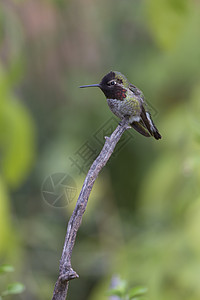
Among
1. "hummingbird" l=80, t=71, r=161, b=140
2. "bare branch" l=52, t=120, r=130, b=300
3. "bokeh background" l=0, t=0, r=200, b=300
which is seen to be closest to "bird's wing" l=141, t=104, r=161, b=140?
"hummingbird" l=80, t=71, r=161, b=140

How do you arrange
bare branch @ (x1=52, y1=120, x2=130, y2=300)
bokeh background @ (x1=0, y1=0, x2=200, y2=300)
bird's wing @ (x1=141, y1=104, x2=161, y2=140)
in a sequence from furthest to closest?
bokeh background @ (x1=0, y1=0, x2=200, y2=300) → bird's wing @ (x1=141, y1=104, x2=161, y2=140) → bare branch @ (x1=52, y1=120, x2=130, y2=300)

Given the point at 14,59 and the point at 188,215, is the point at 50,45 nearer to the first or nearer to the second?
the point at 14,59

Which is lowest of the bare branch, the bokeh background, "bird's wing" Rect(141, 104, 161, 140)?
the bare branch

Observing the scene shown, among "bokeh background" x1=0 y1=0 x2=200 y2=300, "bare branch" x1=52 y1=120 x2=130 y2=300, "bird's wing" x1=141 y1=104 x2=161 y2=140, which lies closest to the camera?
"bare branch" x1=52 y1=120 x2=130 y2=300

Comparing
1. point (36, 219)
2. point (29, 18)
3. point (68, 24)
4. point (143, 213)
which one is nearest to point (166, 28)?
point (143, 213)

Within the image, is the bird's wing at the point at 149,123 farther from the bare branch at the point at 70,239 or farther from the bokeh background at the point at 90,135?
the bokeh background at the point at 90,135

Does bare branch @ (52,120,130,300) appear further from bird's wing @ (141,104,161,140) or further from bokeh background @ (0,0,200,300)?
bokeh background @ (0,0,200,300)

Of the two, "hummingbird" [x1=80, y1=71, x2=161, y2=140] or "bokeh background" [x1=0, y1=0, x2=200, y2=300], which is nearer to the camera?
"hummingbird" [x1=80, y1=71, x2=161, y2=140]
